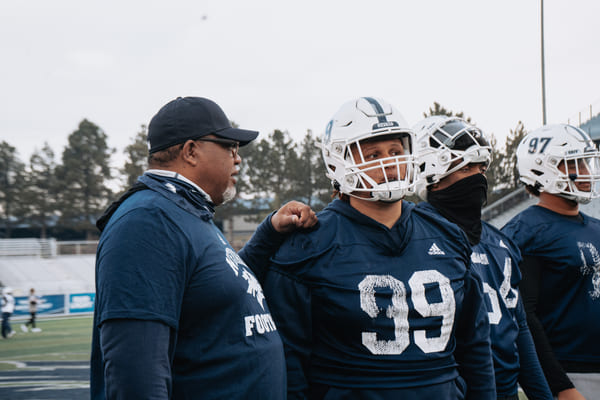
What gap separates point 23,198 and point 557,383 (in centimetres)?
5020

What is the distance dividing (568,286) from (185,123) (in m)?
2.47

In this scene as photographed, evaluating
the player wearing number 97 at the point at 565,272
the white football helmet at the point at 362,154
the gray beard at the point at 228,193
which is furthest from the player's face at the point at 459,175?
the gray beard at the point at 228,193

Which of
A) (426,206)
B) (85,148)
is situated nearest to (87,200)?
(85,148)

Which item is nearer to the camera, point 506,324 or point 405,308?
point 405,308

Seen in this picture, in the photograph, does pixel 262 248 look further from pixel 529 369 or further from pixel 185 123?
pixel 529 369

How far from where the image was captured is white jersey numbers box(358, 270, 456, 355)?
2051 millimetres

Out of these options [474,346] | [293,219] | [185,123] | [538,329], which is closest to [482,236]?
[538,329]

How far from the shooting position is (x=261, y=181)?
44.0 metres

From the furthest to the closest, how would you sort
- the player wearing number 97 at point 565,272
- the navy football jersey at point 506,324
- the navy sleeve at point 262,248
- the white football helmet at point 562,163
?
1. the white football helmet at point 562,163
2. the player wearing number 97 at point 565,272
3. the navy football jersey at point 506,324
4. the navy sleeve at point 262,248

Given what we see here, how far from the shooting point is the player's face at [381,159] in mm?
2219

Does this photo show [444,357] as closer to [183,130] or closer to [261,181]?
[183,130]

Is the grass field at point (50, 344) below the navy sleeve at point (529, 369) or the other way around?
below

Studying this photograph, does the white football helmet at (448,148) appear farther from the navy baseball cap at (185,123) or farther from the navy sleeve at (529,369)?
the navy baseball cap at (185,123)

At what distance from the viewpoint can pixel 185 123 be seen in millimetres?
2191
